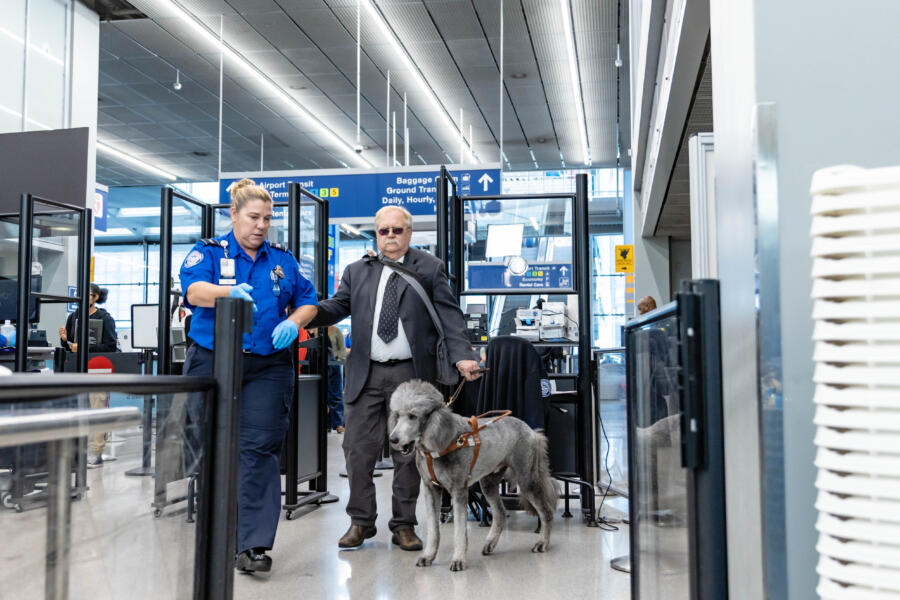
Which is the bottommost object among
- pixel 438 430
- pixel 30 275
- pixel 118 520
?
pixel 438 430

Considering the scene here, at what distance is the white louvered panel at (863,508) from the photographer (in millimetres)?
927

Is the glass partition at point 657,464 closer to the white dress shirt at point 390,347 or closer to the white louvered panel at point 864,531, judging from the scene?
the white louvered panel at point 864,531

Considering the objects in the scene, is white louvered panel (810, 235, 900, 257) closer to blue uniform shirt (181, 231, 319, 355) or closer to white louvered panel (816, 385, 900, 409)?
white louvered panel (816, 385, 900, 409)

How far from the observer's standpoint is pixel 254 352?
3.34 metres

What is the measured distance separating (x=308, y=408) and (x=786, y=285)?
4.11 metres

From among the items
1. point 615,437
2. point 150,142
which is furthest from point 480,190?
point 150,142

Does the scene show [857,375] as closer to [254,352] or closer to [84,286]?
[254,352]

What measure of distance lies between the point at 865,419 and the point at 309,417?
4.38 metres

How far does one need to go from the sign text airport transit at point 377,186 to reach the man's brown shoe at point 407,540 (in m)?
5.30

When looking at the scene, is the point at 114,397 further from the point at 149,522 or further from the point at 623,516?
the point at 623,516

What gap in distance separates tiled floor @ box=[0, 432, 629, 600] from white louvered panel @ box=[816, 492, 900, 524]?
3.24ft

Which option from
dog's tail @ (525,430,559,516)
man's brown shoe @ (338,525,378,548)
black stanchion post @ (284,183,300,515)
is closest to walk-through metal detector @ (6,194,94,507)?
black stanchion post @ (284,183,300,515)

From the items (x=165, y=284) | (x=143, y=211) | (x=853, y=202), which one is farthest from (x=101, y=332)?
(x=143, y=211)

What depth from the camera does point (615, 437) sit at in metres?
6.07
